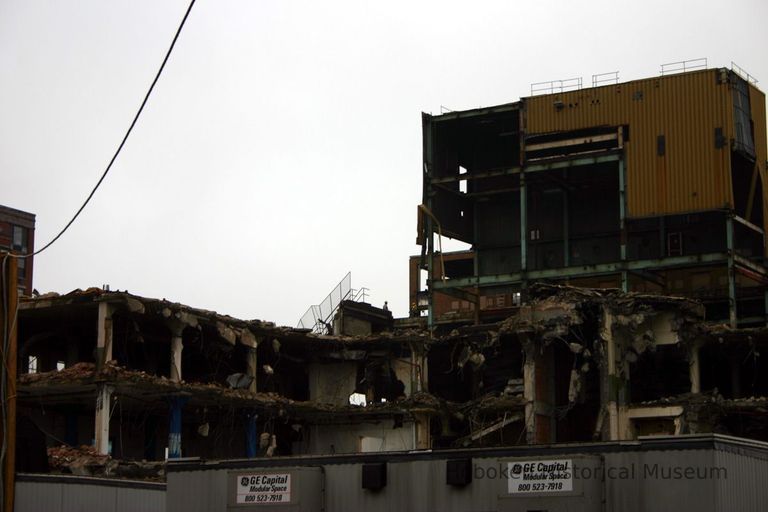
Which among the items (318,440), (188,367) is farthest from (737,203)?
(188,367)

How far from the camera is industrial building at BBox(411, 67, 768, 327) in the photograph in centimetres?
6581

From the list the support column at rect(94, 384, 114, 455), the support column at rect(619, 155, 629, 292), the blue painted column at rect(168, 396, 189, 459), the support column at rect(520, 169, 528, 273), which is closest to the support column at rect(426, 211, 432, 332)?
the support column at rect(520, 169, 528, 273)

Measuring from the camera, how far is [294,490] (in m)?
27.6

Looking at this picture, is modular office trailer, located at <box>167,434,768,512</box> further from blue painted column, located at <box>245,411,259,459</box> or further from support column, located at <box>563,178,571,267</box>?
support column, located at <box>563,178,571,267</box>

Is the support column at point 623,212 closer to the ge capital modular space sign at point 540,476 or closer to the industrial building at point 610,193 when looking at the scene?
the industrial building at point 610,193

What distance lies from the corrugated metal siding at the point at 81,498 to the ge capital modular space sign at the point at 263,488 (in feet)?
16.5

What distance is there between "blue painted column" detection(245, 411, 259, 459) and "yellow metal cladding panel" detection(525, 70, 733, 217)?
23886 millimetres

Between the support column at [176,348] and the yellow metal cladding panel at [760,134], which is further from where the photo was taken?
the yellow metal cladding panel at [760,134]

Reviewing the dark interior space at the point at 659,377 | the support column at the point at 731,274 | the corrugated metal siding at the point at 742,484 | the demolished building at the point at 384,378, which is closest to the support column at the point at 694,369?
the demolished building at the point at 384,378

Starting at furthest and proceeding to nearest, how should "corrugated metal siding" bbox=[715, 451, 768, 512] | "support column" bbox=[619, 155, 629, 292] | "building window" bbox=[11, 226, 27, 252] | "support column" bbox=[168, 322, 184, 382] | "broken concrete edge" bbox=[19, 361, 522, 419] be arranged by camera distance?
"building window" bbox=[11, 226, 27, 252], "support column" bbox=[619, 155, 629, 292], "support column" bbox=[168, 322, 184, 382], "broken concrete edge" bbox=[19, 361, 522, 419], "corrugated metal siding" bbox=[715, 451, 768, 512]

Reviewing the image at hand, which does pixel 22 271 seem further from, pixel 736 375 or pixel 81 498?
pixel 81 498

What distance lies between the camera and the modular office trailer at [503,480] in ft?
75.6

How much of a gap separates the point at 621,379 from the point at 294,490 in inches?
1024

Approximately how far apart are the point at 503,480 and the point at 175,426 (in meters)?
27.0
